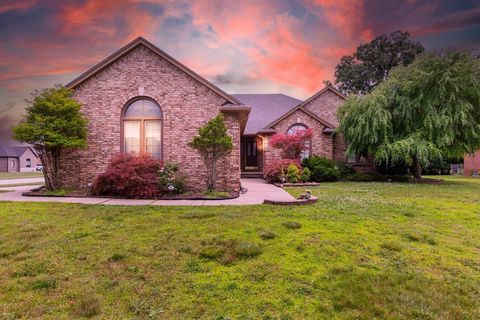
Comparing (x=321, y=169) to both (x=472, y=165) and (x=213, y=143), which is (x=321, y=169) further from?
(x=472, y=165)

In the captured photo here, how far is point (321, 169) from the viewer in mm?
16266

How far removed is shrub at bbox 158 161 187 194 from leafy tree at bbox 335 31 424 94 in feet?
96.4

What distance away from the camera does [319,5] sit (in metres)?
12.5

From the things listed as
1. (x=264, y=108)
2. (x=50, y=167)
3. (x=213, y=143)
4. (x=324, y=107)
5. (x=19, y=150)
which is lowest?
(x=50, y=167)

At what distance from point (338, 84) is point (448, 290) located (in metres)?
34.8

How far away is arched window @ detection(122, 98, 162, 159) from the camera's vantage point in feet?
34.8

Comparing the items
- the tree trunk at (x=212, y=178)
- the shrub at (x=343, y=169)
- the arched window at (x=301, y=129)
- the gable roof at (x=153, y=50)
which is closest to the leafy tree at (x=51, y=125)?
the gable roof at (x=153, y=50)

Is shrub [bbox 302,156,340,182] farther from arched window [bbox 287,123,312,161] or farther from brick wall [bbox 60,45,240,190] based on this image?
brick wall [bbox 60,45,240,190]

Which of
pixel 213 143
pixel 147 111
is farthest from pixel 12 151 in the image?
pixel 213 143

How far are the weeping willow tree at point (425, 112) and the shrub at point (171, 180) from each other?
11.6m

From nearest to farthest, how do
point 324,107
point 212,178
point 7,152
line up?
1. point 212,178
2. point 324,107
3. point 7,152

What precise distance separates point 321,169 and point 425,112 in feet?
21.6

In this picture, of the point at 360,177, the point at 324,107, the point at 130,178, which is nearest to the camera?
the point at 130,178

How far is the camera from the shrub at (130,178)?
8898 millimetres
